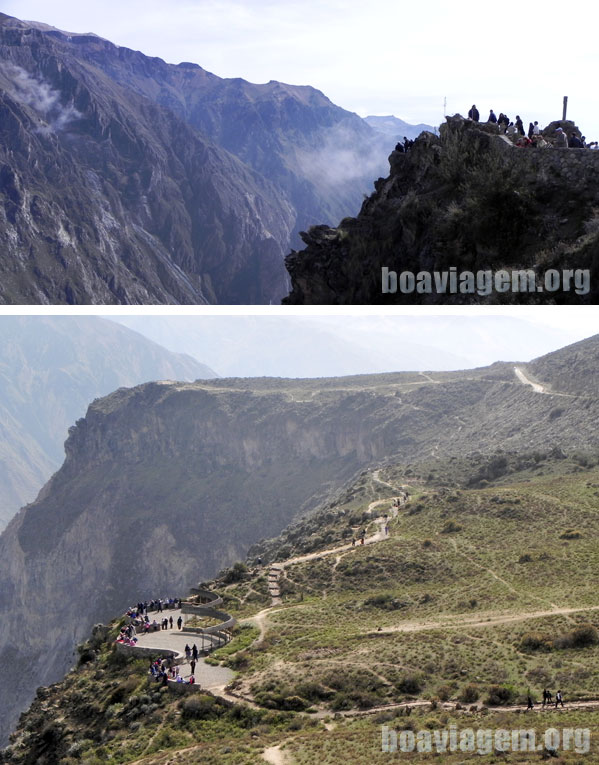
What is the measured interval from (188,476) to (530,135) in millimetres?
76350

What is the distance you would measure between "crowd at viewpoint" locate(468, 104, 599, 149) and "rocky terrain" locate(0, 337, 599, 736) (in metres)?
42.7

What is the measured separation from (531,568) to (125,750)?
1602 cm

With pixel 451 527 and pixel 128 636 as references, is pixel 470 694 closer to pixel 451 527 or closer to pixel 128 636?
pixel 128 636

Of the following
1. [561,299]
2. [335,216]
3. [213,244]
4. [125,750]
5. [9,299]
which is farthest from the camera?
[335,216]

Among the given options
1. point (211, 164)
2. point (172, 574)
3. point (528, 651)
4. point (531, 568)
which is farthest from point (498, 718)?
point (211, 164)

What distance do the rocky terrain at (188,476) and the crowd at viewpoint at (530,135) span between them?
42.7 m

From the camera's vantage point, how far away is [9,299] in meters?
103

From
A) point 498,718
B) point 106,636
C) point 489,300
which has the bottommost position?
point 106,636

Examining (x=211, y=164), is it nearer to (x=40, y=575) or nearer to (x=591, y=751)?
(x=40, y=575)

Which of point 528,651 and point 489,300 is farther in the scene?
point 528,651

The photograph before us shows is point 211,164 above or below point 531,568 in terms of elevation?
above

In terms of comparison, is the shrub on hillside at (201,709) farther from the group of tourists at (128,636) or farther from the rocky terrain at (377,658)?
the group of tourists at (128,636)

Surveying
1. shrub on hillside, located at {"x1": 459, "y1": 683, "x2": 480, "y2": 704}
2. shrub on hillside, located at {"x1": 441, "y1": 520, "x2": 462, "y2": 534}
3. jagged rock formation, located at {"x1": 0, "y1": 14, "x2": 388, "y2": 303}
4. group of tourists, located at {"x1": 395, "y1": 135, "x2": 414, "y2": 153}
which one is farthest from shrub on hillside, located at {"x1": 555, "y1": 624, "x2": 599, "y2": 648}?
jagged rock formation, located at {"x1": 0, "y1": 14, "x2": 388, "y2": 303}

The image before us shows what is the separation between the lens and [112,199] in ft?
479
